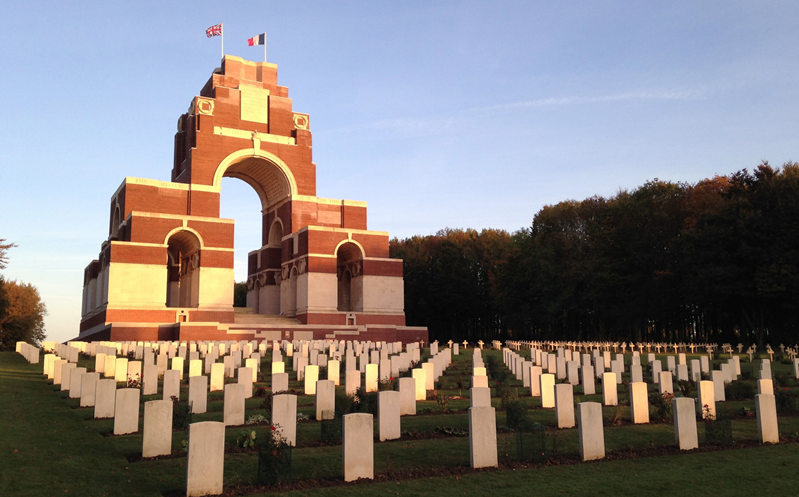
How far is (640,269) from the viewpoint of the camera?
42531mm

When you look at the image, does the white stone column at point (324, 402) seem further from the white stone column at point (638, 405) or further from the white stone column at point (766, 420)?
the white stone column at point (766, 420)

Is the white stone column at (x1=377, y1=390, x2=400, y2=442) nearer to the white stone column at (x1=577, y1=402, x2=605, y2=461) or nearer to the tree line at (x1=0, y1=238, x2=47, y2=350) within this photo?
the white stone column at (x1=577, y1=402, x2=605, y2=461)

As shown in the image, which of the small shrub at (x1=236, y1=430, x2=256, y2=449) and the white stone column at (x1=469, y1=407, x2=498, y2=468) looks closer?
the white stone column at (x1=469, y1=407, x2=498, y2=468)

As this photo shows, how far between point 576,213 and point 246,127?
24346 mm

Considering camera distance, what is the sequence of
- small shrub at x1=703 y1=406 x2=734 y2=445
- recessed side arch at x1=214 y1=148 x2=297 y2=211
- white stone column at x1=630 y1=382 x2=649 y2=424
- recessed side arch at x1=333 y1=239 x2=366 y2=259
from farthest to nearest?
recessed side arch at x1=214 y1=148 x2=297 y2=211 < recessed side arch at x1=333 y1=239 x2=366 y2=259 < white stone column at x1=630 y1=382 x2=649 y2=424 < small shrub at x1=703 y1=406 x2=734 y2=445

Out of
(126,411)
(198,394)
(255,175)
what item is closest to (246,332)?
(255,175)

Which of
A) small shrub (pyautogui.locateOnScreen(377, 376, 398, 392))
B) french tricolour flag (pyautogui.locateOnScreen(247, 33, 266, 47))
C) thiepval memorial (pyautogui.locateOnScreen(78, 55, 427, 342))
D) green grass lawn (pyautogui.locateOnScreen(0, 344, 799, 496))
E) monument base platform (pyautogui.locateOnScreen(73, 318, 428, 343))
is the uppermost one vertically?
french tricolour flag (pyautogui.locateOnScreen(247, 33, 266, 47))

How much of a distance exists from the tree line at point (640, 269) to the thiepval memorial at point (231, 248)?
10.5 meters

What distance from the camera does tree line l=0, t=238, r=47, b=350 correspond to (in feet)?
175

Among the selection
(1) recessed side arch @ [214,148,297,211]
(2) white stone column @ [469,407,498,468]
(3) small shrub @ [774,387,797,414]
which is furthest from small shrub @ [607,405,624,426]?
(1) recessed side arch @ [214,148,297,211]

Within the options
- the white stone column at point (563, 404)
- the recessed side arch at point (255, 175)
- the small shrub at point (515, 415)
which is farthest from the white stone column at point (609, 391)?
the recessed side arch at point (255, 175)

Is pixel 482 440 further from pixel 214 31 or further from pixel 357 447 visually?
pixel 214 31

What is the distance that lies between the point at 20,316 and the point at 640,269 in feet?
162

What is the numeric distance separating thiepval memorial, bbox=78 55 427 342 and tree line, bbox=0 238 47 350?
7.93 m
